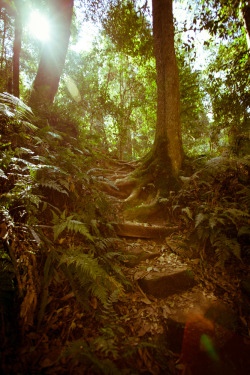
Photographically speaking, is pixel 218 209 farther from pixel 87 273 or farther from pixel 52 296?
pixel 52 296

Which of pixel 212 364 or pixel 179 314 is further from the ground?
pixel 179 314

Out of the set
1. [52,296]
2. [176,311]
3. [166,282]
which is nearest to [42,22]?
[52,296]

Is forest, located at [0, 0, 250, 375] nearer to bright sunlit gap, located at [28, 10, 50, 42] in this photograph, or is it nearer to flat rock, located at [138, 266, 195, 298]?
flat rock, located at [138, 266, 195, 298]

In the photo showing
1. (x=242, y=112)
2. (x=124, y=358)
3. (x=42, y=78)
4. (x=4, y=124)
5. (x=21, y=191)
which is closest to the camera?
(x=124, y=358)

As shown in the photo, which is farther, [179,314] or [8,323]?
[179,314]

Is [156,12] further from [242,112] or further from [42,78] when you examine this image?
[42,78]

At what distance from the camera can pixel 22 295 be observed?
→ 67.6 inches

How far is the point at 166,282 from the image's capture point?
257 centimetres

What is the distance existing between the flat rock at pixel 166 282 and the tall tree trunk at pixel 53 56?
734 cm

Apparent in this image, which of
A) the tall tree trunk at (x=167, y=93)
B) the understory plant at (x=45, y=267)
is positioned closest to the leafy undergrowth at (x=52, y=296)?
the understory plant at (x=45, y=267)

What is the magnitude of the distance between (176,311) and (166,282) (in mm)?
380

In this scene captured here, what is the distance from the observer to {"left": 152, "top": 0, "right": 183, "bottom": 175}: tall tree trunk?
5.20 metres

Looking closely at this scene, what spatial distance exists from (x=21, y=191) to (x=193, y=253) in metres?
2.91

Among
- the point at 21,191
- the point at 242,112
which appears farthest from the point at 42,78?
the point at 242,112
